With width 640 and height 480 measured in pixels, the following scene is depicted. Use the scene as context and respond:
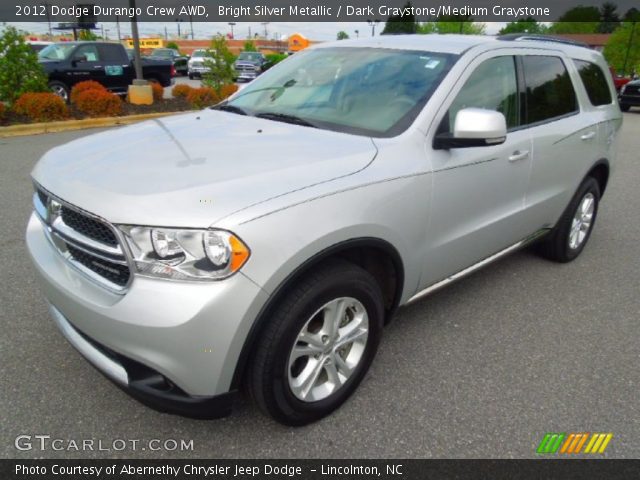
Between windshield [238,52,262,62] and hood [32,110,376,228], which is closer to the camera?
hood [32,110,376,228]

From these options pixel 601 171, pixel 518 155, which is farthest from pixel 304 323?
pixel 601 171

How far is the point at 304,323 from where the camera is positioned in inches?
83.0

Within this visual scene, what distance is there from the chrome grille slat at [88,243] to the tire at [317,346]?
2.04ft

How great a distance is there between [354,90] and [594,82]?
247cm

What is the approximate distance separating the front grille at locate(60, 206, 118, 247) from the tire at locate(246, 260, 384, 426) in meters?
0.71

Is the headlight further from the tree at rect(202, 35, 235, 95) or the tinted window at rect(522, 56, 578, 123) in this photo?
the tree at rect(202, 35, 235, 95)

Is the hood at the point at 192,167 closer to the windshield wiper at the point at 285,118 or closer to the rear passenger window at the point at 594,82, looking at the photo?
the windshield wiper at the point at 285,118

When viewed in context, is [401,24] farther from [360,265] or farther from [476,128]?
[360,265]

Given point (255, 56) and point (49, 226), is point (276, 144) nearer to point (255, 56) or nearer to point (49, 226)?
point (49, 226)

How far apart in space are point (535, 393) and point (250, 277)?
5.76 ft

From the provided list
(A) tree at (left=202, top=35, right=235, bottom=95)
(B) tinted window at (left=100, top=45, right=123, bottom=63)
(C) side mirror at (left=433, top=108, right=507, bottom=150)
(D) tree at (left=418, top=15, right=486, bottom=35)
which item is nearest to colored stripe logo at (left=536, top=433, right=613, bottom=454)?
(C) side mirror at (left=433, top=108, right=507, bottom=150)

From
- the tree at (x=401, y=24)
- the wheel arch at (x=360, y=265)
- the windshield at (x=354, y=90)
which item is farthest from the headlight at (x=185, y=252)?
the tree at (x=401, y=24)

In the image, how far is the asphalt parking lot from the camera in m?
2.30

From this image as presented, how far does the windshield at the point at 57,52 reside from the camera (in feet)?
43.9
